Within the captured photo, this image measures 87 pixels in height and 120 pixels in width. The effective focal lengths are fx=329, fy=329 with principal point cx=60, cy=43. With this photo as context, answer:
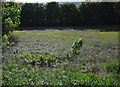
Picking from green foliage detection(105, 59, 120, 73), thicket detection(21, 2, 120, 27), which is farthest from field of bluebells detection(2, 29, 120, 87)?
thicket detection(21, 2, 120, 27)

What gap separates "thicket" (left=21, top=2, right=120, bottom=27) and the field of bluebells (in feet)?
21.7

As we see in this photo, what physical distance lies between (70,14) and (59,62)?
607 inches

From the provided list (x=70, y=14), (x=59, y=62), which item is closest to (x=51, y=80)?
(x=59, y=62)

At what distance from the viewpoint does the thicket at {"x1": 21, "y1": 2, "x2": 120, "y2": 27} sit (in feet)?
82.1

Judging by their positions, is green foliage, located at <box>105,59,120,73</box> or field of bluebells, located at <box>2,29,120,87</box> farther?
green foliage, located at <box>105,59,120,73</box>

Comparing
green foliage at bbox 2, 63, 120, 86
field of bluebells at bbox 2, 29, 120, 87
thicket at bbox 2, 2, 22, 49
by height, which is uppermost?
thicket at bbox 2, 2, 22, 49

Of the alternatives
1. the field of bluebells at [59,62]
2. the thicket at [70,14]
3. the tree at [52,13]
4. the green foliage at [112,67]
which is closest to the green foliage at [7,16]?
the field of bluebells at [59,62]

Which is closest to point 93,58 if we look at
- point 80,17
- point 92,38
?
point 92,38

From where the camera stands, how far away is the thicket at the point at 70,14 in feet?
82.1

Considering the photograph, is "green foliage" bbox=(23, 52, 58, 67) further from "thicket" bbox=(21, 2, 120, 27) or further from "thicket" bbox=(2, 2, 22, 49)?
"thicket" bbox=(21, 2, 120, 27)

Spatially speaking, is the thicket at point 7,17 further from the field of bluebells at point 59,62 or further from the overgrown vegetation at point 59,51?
the field of bluebells at point 59,62

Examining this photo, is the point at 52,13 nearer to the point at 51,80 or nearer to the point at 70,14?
the point at 70,14

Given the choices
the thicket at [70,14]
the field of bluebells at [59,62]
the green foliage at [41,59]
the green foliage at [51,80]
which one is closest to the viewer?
the green foliage at [51,80]

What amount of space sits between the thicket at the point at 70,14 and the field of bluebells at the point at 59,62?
6.62m
